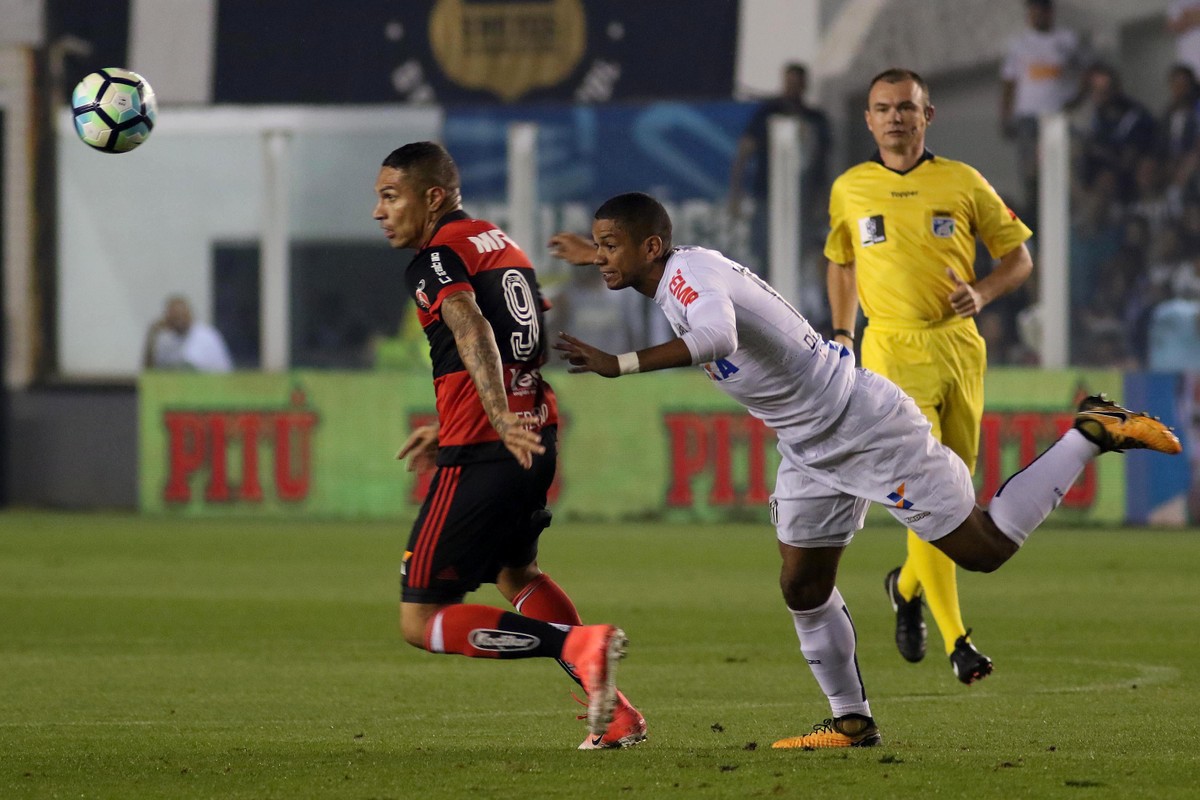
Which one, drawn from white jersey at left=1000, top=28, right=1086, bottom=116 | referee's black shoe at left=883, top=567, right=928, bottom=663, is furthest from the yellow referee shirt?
white jersey at left=1000, top=28, right=1086, bottom=116

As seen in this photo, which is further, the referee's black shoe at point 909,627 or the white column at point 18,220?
the white column at point 18,220

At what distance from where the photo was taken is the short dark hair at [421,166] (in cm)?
620

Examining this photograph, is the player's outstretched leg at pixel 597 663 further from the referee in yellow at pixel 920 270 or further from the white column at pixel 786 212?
the white column at pixel 786 212

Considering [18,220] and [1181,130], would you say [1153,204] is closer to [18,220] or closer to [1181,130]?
[1181,130]

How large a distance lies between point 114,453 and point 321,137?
404cm

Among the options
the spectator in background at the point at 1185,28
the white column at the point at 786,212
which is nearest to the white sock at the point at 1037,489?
the white column at the point at 786,212

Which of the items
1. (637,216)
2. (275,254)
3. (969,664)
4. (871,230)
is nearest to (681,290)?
(637,216)

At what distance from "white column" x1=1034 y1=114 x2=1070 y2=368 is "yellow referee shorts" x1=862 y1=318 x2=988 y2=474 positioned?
9182 millimetres

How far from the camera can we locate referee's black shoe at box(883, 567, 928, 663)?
8047mm

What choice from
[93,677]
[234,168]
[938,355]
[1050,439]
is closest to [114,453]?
[234,168]

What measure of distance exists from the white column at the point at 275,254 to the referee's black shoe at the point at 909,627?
11.3 metres

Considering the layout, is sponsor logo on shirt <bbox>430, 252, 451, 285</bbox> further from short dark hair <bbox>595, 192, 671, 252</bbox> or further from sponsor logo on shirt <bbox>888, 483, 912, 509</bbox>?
sponsor logo on shirt <bbox>888, 483, 912, 509</bbox>

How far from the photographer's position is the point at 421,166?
6.21m

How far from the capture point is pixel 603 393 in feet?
56.9
